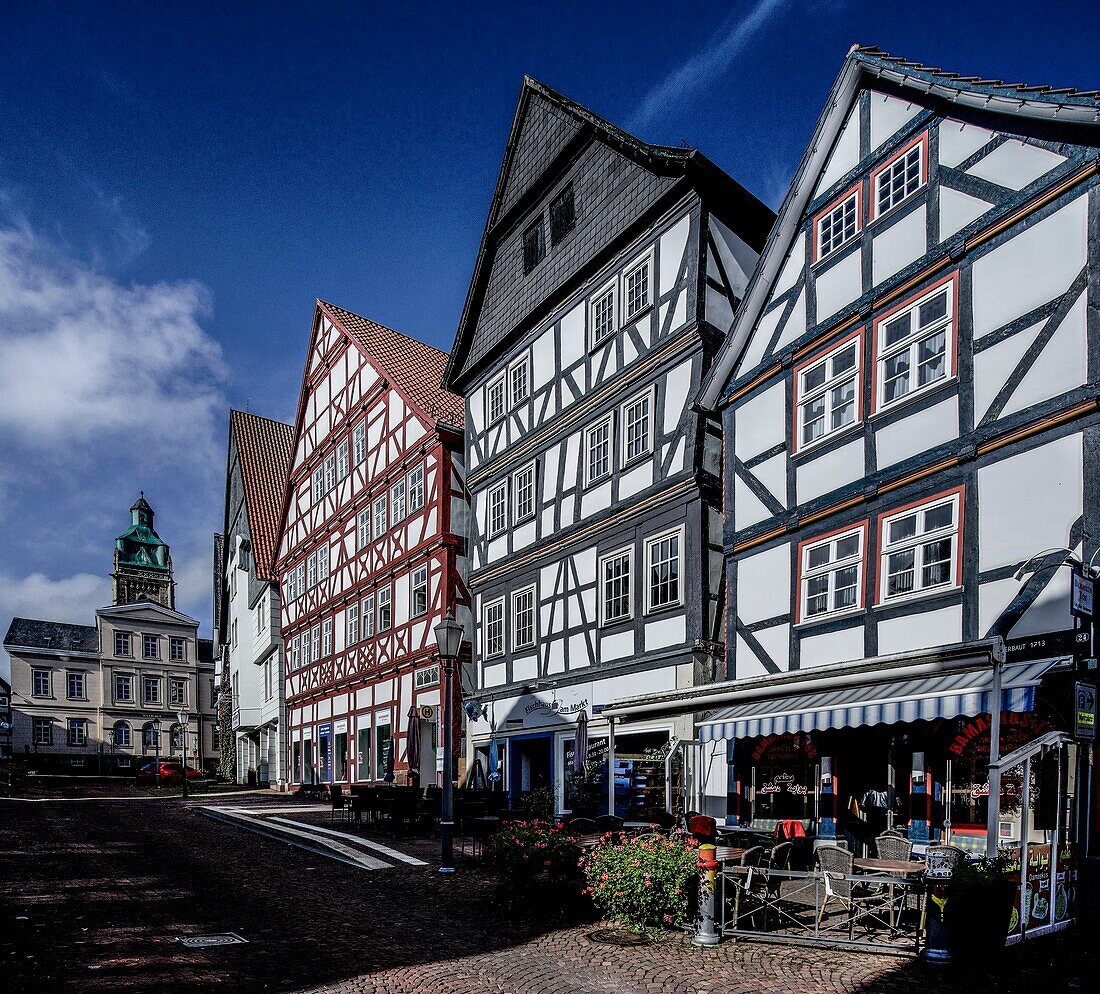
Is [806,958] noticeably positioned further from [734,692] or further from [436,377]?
[436,377]

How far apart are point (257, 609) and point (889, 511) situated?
133 feet

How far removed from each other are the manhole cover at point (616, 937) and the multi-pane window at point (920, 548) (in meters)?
6.20

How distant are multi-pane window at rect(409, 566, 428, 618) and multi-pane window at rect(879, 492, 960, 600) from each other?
1681 cm

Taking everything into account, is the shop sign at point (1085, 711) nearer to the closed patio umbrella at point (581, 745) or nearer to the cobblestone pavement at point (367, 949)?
the cobblestone pavement at point (367, 949)

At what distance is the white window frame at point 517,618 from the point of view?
73.6 ft

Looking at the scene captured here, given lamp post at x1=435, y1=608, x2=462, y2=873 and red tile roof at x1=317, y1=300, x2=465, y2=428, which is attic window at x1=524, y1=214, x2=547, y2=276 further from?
lamp post at x1=435, y1=608, x2=462, y2=873

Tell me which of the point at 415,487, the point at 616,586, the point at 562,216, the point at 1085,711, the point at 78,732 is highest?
the point at 562,216

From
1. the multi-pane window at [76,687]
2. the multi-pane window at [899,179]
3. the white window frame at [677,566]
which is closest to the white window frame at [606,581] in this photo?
the white window frame at [677,566]

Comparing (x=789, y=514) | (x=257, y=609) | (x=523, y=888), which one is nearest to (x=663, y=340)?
(x=789, y=514)

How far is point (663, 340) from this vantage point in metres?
18.7

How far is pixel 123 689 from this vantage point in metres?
73.5

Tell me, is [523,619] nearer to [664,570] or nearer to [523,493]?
[523,493]

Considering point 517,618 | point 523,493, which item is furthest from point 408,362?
point 517,618

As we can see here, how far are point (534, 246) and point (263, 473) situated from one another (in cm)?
3091
